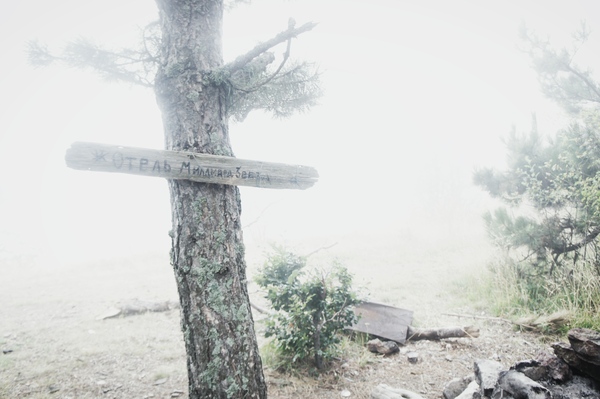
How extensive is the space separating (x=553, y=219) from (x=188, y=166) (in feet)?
19.8

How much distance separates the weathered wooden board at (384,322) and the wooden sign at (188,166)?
2.50 m

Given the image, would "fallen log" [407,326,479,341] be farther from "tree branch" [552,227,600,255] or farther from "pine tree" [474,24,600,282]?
"tree branch" [552,227,600,255]

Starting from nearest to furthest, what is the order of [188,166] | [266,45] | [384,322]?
1. [188,166]
2. [266,45]
3. [384,322]

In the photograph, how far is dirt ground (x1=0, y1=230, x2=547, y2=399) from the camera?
2.98 m

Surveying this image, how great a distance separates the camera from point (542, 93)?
883 cm

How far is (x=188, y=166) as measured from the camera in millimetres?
2074

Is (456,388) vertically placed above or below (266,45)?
below

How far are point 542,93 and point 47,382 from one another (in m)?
13.2

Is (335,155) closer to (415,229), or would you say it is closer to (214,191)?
(415,229)

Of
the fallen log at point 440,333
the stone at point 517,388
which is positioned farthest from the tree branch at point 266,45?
the fallen log at point 440,333

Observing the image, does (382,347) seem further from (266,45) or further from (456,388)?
(266,45)

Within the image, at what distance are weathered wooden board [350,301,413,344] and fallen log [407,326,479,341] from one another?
0.14 m

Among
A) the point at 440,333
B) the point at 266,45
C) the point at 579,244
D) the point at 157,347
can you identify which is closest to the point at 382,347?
the point at 440,333

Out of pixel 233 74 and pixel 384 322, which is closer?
pixel 233 74
